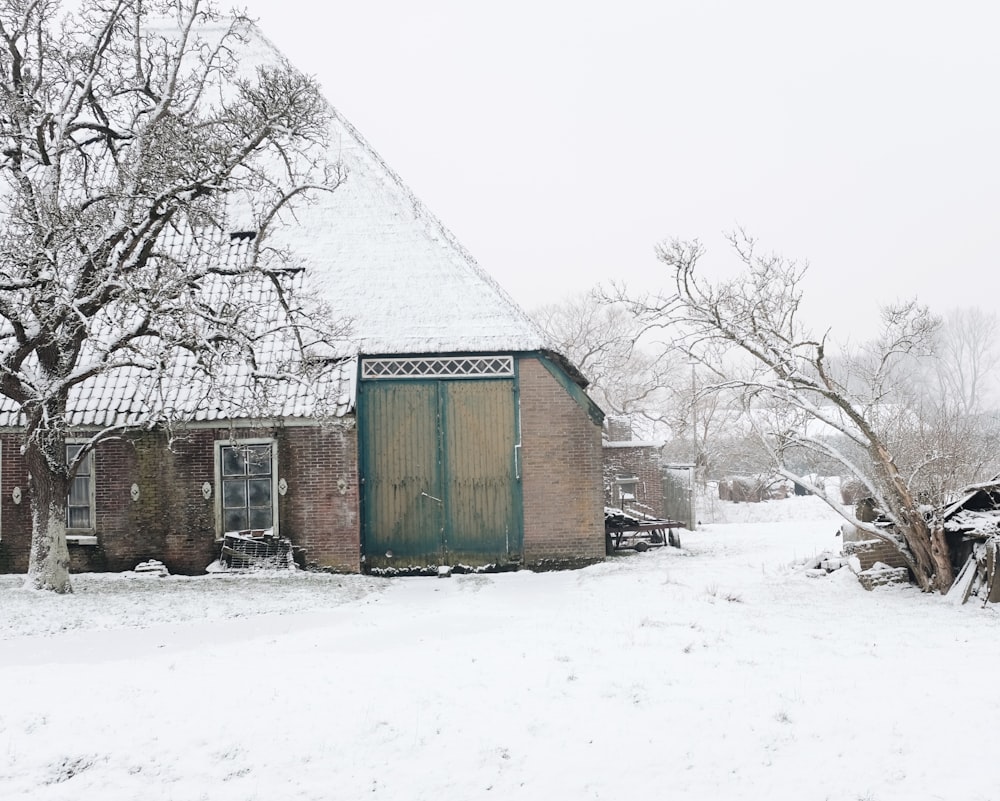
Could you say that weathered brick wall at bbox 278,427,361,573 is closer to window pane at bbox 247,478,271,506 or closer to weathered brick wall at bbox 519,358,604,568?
window pane at bbox 247,478,271,506

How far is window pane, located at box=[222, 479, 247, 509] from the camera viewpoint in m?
14.0

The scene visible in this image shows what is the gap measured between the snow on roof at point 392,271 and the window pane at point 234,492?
2.88 metres

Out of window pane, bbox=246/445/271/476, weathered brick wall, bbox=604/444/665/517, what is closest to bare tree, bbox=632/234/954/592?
window pane, bbox=246/445/271/476

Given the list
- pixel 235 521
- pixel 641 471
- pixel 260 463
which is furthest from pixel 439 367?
pixel 641 471

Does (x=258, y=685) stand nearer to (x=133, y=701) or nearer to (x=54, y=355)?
(x=133, y=701)

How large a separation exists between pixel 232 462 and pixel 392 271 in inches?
165

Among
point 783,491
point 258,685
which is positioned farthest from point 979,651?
point 783,491

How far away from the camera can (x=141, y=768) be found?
5.49 metres

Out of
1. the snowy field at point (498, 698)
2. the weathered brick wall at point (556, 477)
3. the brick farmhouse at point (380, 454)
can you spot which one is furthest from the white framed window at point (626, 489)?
the snowy field at point (498, 698)

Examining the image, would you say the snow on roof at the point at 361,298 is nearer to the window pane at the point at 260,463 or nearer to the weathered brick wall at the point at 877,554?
the window pane at the point at 260,463

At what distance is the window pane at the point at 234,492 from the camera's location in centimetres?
1402

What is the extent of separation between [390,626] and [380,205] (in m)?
8.98

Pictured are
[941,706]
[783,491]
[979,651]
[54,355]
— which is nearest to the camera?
[941,706]

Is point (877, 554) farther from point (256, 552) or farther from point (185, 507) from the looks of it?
point (185, 507)
